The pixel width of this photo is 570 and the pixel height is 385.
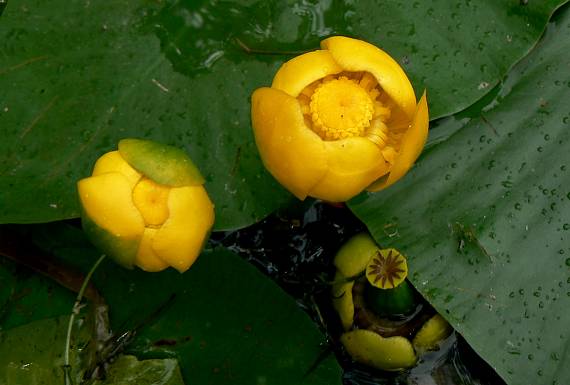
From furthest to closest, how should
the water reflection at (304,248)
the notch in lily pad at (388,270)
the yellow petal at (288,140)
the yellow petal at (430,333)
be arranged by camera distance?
the water reflection at (304,248) → the yellow petal at (430,333) → the notch in lily pad at (388,270) → the yellow petal at (288,140)

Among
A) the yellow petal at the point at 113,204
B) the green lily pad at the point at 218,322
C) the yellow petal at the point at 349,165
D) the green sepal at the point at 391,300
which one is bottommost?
the green lily pad at the point at 218,322

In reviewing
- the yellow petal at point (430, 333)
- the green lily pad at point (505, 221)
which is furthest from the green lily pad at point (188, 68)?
the yellow petal at point (430, 333)

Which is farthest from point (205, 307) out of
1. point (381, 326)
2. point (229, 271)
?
point (381, 326)

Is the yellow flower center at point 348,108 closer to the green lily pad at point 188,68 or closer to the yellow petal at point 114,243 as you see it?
the green lily pad at point 188,68

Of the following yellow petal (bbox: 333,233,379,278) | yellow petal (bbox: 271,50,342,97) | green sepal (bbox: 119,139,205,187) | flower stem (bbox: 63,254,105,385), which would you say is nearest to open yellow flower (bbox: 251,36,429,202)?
yellow petal (bbox: 271,50,342,97)

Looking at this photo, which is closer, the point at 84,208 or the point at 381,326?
the point at 84,208

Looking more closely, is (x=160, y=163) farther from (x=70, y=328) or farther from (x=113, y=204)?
(x=70, y=328)

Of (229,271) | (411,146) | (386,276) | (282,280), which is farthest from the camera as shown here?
(282,280)

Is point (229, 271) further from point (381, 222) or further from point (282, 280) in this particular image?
point (381, 222)
